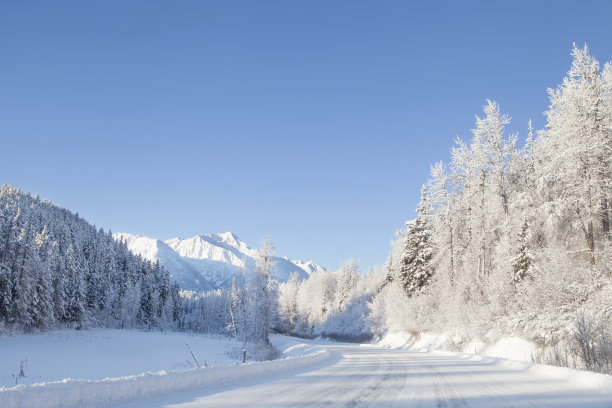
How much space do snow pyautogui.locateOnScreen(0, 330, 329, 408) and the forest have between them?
686 centimetres

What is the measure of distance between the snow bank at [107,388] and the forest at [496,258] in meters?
11.6

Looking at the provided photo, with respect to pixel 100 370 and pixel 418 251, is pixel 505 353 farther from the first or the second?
pixel 100 370

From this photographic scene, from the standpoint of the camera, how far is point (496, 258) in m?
26.4

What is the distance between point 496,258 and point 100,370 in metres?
27.6

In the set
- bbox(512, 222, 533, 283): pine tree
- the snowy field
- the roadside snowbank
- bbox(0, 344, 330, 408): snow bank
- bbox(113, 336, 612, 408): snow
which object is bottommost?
the snowy field

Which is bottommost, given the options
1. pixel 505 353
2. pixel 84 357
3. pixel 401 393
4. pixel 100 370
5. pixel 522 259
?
pixel 84 357

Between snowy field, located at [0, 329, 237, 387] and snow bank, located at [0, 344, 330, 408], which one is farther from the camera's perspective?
snowy field, located at [0, 329, 237, 387]

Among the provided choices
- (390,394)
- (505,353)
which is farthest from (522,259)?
(390,394)

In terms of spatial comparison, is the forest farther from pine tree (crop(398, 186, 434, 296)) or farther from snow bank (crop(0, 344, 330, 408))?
snow bank (crop(0, 344, 330, 408))

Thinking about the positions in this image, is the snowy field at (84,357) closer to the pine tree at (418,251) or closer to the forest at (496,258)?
the forest at (496,258)

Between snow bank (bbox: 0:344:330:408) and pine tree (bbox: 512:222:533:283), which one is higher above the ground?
pine tree (bbox: 512:222:533:283)

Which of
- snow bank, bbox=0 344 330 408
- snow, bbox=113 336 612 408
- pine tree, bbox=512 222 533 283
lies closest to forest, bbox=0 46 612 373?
pine tree, bbox=512 222 533 283

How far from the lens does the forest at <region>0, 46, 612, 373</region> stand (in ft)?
61.2

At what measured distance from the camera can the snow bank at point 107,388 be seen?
564 centimetres
